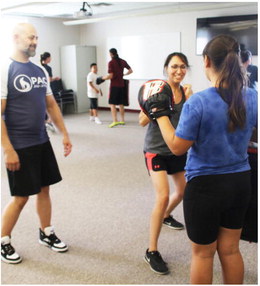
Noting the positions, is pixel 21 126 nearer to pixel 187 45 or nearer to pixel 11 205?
pixel 11 205

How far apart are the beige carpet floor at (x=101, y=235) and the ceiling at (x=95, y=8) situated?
3695 millimetres

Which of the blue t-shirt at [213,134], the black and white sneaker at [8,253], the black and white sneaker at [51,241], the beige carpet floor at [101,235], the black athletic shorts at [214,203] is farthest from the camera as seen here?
the black and white sneaker at [51,241]

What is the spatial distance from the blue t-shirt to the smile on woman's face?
75cm

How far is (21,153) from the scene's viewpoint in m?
1.98

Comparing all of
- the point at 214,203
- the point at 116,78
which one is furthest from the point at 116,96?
the point at 214,203

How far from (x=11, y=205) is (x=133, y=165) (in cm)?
221

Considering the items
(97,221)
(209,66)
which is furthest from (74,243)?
(209,66)

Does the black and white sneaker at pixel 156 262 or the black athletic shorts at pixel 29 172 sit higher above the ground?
the black athletic shorts at pixel 29 172

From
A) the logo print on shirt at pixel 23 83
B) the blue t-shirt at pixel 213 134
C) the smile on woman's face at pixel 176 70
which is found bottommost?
the blue t-shirt at pixel 213 134

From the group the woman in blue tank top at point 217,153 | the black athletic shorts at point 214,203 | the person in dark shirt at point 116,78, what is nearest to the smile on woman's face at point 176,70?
the woman in blue tank top at point 217,153

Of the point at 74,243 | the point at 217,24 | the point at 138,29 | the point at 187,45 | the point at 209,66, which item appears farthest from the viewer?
the point at 138,29

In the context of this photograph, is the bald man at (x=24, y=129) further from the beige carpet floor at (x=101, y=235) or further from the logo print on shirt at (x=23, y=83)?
the beige carpet floor at (x=101, y=235)

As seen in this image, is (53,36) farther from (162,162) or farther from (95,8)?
(162,162)

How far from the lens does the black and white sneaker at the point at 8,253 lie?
211 centimetres
